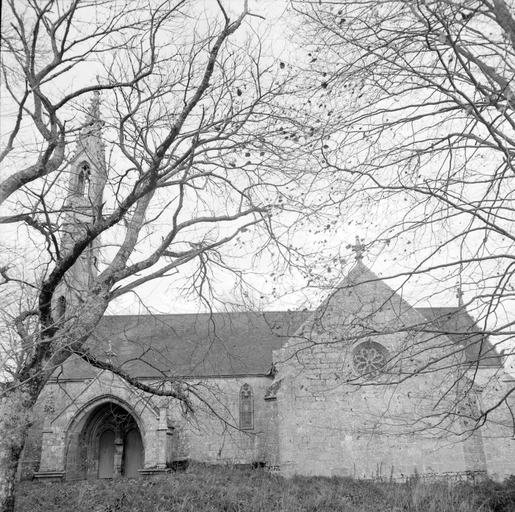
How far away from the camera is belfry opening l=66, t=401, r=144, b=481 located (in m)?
20.2

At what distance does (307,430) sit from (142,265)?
9598 mm

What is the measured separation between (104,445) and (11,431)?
652 inches

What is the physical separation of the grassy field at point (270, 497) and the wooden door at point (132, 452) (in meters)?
7.04

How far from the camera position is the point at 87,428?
68.8ft

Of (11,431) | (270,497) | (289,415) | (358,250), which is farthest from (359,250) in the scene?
(289,415)

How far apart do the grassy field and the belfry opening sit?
18.0ft

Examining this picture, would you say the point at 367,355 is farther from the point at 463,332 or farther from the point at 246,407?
the point at 463,332

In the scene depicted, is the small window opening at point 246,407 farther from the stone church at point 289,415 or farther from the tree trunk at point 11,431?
the tree trunk at point 11,431

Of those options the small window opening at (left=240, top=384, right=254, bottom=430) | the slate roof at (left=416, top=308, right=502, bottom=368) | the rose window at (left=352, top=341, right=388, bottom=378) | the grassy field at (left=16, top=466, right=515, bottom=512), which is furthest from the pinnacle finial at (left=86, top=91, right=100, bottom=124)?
the small window opening at (left=240, top=384, right=254, bottom=430)

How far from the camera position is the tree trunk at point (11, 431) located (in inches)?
270

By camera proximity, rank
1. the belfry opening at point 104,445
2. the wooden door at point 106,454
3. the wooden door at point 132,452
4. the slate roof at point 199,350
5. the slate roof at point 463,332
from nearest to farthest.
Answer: the slate roof at point 463,332, the belfry opening at point 104,445, the wooden door at point 132,452, the wooden door at point 106,454, the slate roof at point 199,350

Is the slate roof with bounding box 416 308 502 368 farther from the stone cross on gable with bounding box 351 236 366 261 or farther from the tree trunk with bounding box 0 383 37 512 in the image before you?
the tree trunk with bounding box 0 383 37 512

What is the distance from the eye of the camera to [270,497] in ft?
40.2

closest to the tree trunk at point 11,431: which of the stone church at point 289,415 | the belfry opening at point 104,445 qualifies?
the stone church at point 289,415
